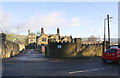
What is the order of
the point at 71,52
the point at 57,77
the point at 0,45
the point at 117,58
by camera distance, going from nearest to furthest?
the point at 57,77 < the point at 117,58 < the point at 0,45 < the point at 71,52

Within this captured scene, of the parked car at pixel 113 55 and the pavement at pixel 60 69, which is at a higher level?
the parked car at pixel 113 55

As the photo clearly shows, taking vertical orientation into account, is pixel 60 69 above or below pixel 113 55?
below

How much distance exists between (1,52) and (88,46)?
1240 cm

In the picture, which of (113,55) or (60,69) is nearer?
(60,69)

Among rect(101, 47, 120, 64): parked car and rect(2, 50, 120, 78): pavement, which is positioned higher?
rect(101, 47, 120, 64): parked car

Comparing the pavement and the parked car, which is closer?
the pavement

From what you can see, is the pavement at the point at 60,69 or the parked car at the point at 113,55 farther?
the parked car at the point at 113,55

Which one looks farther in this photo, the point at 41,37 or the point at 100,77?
the point at 41,37

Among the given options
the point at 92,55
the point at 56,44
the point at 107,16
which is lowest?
the point at 92,55

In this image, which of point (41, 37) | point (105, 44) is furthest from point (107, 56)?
point (41, 37)

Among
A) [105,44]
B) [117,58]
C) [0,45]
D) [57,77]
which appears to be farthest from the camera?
[105,44]

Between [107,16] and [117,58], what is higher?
[107,16]

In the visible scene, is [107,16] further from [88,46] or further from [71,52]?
[71,52]

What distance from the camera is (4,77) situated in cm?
948
